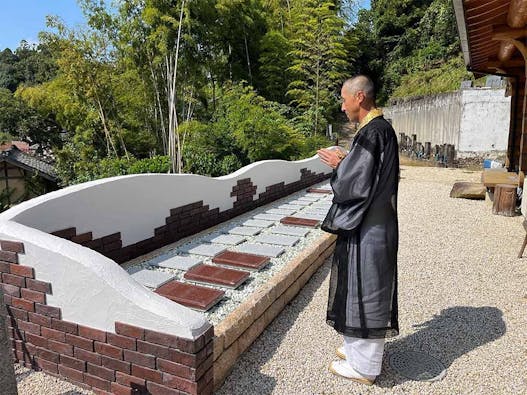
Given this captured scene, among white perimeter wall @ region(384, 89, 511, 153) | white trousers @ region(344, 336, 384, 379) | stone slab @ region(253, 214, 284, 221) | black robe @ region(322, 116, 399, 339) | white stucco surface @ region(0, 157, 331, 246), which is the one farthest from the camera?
white perimeter wall @ region(384, 89, 511, 153)

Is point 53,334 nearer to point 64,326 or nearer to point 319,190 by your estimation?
point 64,326

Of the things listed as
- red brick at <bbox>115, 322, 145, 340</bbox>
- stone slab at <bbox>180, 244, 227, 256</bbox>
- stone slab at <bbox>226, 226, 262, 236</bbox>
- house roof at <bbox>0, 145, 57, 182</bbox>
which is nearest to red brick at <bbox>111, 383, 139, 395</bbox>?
red brick at <bbox>115, 322, 145, 340</bbox>

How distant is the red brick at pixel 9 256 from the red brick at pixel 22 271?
1.2 inches

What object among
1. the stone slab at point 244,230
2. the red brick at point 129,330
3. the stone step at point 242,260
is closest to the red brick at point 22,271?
the red brick at point 129,330

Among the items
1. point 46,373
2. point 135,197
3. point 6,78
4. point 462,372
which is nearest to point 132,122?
point 135,197

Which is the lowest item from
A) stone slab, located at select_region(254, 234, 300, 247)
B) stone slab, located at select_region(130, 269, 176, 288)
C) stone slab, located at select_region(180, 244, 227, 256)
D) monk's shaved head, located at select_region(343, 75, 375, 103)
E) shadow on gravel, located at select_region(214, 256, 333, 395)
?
shadow on gravel, located at select_region(214, 256, 333, 395)

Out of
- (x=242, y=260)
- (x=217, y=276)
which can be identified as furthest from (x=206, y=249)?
(x=217, y=276)

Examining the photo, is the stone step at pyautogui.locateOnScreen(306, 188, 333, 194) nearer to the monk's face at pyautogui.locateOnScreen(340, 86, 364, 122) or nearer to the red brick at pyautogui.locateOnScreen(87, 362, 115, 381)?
the monk's face at pyautogui.locateOnScreen(340, 86, 364, 122)

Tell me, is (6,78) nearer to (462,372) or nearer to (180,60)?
(180,60)

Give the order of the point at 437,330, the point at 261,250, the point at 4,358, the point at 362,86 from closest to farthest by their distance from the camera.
Answer: the point at 4,358, the point at 362,86, the point at 437,330, the point at 261,250

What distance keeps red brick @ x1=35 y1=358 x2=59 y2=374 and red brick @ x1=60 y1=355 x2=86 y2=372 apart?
7 cm

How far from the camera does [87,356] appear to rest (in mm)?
1909

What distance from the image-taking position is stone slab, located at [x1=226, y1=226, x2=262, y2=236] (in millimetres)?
4180

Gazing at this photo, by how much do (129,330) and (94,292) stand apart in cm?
26
